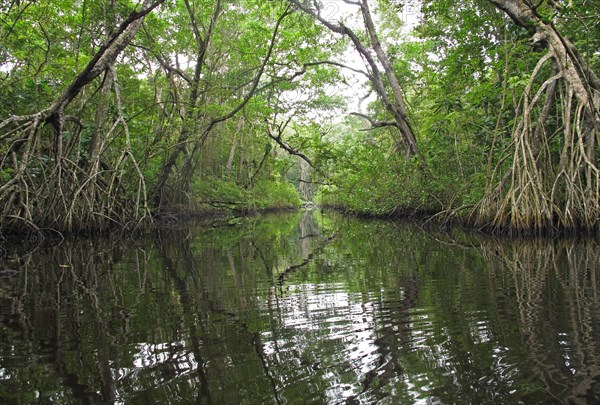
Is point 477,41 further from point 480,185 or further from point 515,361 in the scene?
point 515,361

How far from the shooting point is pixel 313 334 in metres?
2.05

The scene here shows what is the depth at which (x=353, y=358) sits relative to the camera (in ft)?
5.50

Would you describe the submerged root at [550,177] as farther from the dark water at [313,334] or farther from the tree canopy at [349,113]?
the dark water at [313,334]

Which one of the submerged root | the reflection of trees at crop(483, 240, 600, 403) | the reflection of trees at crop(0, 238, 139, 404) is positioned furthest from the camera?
the submerged root

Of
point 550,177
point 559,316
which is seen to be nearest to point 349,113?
point 550,177

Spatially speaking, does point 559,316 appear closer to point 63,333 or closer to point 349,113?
point 63,333

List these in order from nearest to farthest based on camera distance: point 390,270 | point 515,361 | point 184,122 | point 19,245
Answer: point 515,361, point 390,270, point 19,245, point 184,122

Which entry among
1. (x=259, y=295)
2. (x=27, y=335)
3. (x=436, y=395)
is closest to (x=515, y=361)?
(x=436, y=395)

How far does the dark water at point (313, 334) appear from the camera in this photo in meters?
1.40

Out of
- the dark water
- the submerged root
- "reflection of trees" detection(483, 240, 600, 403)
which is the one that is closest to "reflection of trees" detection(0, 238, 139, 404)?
the dark water

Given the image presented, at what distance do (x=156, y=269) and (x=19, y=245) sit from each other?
4.49m

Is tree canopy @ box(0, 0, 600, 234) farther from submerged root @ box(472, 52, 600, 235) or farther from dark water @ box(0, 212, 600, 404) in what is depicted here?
dark water @ box(0, 212, 600, 404)

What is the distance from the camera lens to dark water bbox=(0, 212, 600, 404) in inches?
55.2

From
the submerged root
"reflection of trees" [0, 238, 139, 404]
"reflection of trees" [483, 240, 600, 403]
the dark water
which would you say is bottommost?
"reflection of trees" [483, 240, 600, 403]
